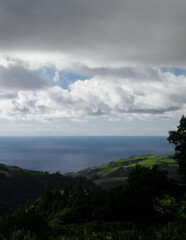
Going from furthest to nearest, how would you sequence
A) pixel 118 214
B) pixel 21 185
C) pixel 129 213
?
1. pixel 21 185
2. pixel 118 214
3. pixel 129 213

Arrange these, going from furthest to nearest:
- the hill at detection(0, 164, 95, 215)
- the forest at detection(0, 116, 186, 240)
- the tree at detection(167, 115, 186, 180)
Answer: the hill at detection(0, 164, 95, 215) < the tree at detection(167, 115, 186, 180) < the forest at detection(0, 116, 186, 240)

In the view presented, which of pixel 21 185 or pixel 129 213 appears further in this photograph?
pixel 21 185

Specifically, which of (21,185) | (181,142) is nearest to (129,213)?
(181,142)

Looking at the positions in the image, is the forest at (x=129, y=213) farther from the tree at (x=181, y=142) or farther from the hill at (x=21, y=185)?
the hill at (x=21, y=185)

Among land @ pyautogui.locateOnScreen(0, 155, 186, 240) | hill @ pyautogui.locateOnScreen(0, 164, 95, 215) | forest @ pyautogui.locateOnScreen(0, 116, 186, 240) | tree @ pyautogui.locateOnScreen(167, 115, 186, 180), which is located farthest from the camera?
hill @ pyautogui.locateOnScreen(0, 164, 95, 215)

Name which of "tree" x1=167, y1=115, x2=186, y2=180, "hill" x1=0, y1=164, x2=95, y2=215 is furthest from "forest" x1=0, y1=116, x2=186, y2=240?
"hill" x1=0, y1=164, x2=95, y2=215

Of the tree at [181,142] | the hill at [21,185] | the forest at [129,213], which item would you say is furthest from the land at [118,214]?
the hill at [21,185]

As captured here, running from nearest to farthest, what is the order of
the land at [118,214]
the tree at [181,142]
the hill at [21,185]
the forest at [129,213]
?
the land at [118,214], the forest at [129,213], the tree at [181,142], the hill at [21,185]

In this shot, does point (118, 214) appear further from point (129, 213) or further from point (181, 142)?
point (181, 142)

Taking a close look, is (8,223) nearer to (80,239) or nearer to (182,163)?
(80,239)

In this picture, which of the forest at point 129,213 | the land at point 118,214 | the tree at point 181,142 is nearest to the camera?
the land at point 118,214

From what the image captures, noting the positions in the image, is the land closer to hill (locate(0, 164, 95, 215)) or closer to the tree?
the tree

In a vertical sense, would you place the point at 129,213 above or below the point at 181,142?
below

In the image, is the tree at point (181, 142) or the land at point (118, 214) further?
the tree at point (181, 142)
